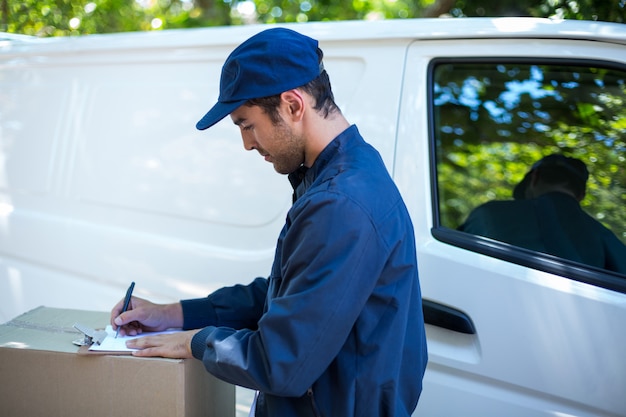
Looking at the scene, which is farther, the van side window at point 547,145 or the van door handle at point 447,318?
the van side window at point 547,145

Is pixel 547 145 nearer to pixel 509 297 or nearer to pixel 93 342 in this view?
pixel 509 297

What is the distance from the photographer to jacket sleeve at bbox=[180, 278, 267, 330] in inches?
79.0

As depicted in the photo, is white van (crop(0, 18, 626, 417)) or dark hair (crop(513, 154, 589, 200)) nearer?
white van (crop(0, 18, 626, 417))

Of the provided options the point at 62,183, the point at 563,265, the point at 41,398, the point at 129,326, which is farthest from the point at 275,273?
the point at 62,183

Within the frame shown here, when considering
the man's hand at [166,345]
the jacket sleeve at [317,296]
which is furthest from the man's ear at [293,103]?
the man's hand at [166,345]

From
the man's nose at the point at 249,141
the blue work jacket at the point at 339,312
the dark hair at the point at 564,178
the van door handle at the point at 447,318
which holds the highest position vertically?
the man's nose at the point at 249,141

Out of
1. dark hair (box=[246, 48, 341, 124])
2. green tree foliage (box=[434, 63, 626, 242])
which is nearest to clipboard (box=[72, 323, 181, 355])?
dark hair (box=[246, 48, 341, 124])

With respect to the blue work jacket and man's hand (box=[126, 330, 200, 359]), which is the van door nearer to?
the blue work jacket

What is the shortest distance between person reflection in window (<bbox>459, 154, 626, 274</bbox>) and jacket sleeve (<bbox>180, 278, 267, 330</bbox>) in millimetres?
857

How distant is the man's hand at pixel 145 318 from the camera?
1.92 m

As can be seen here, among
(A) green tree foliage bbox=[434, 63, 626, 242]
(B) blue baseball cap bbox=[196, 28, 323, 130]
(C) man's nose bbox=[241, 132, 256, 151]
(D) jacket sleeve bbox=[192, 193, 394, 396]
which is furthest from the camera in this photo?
(A) green tree foliage bbox=[434, 63, 626, 242]

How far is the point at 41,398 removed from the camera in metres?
1.79

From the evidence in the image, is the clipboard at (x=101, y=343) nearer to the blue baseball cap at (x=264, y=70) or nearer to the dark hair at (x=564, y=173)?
the blue baseball cap at (x=264, y=70)

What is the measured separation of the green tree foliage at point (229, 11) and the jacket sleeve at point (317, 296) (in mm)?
2799
